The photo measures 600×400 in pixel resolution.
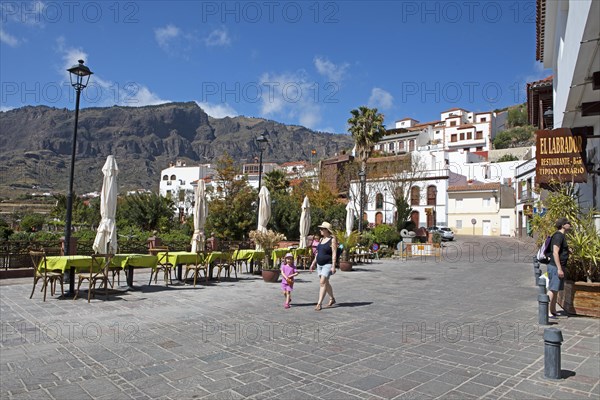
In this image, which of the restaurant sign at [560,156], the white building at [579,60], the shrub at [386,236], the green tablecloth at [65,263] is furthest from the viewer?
the shrub at [386,236]

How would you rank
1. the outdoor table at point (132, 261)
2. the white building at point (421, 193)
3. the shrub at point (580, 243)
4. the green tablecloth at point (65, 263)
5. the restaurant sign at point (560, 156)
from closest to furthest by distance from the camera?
the shrub at point (580, 243), the green tablecloth at point (65, 263), the outdoor table at point (132, 261), the restaurant sign at point (560, 156), the white building at point (421, 193)

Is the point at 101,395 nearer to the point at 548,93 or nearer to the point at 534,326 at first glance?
the point at 534,326

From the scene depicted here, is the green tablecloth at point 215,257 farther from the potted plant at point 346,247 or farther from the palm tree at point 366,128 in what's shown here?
the palm tree at point 366,128

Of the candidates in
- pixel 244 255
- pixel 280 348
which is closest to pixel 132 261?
pixel 244 255

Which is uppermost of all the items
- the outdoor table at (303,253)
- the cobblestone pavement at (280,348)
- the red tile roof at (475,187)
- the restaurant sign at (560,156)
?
the red tile roof at (475,187)

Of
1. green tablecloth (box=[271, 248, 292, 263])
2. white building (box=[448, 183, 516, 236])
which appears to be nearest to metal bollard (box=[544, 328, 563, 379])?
green tablecloth (box=[271, 248, 292, 263])

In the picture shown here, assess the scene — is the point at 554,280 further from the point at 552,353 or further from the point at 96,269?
the point at 96,269

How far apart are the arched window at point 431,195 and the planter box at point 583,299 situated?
144 feet

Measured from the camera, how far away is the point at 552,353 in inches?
183

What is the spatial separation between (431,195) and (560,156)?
135 ft

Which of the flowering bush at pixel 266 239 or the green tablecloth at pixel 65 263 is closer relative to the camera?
the green tablecloth at pixel 65 263

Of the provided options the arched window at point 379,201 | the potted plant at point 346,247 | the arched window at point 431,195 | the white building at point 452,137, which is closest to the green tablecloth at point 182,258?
the potted plant at point 346,247

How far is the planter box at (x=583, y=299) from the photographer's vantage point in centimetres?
792

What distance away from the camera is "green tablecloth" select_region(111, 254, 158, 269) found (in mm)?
9742
